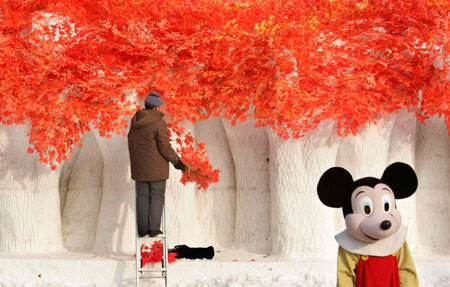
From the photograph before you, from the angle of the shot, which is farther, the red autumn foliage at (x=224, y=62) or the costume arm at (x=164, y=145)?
the red autumn foliage at (x=224, y=62)

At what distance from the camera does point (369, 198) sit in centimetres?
606

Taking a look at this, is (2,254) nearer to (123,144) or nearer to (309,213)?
(123,144)

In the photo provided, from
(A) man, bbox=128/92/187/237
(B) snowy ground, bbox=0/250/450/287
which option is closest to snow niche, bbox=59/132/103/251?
(B) snowy ground, bbox=0/250/450/287

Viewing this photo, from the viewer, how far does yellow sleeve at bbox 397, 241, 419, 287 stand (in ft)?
19.9

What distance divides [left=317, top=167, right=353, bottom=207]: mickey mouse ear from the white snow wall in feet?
17.2

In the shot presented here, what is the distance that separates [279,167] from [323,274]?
1.87 metres

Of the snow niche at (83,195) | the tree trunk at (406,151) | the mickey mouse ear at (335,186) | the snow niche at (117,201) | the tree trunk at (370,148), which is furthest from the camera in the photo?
the snow niche at (83,195)

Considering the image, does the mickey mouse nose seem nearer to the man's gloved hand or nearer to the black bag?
the man's gloved hand

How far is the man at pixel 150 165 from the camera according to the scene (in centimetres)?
984

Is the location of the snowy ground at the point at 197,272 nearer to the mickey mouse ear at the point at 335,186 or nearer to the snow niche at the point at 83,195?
the snow niche at the point at 83,195

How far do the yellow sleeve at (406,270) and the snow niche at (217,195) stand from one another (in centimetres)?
638

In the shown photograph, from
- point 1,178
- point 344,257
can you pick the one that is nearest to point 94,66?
point 1,178

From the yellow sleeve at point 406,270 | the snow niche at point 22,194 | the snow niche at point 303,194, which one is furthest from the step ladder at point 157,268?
the yellow sleeve at point 406,270

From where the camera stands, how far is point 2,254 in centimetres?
1191
